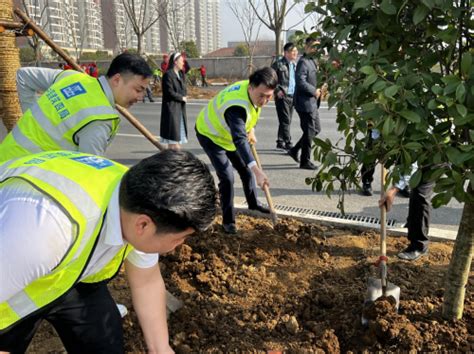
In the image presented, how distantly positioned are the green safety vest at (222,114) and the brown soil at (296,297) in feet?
2.62

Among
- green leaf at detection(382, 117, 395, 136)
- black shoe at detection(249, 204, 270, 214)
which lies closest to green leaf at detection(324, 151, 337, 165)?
green leaf at detection(382, 117, 395, 136)

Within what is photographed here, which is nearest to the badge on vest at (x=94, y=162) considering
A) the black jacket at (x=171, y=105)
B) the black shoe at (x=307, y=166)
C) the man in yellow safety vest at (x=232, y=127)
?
the man in yellow safety vest at (x=232, y=127)

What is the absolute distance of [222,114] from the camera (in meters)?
3.66

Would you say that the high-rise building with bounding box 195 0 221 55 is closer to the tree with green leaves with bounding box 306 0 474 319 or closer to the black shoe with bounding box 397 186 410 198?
the black shoe with bounding box 397 186 410 198

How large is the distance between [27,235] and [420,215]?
2.86 m

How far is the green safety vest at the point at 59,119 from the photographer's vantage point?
7.70ft

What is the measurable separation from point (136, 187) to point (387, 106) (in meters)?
0.88

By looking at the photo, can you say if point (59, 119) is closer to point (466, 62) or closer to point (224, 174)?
point (224, 174)

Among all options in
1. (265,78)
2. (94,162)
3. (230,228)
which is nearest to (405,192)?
(230,228)

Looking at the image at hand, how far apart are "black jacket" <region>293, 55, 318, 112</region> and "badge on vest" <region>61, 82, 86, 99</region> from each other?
4.01 metres

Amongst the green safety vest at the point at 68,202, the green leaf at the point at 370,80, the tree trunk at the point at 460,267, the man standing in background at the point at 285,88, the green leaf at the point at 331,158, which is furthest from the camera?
the man standing in background at the point at 285,88

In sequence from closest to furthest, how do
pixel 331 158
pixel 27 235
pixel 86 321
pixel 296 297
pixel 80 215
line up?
pixel 27 235 < pixel 80 215 < pixel 86 321 < pixel 331 158 < pixel 296 297

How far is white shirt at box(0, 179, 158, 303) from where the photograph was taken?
1.12m

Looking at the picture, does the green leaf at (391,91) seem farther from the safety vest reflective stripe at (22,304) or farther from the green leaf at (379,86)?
the safety vest reflective stripe at (22,304)
